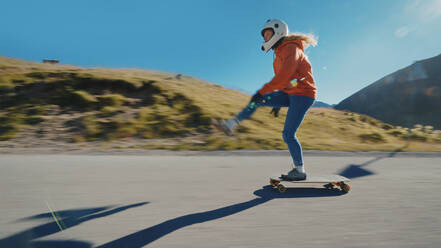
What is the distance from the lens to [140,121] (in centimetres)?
992

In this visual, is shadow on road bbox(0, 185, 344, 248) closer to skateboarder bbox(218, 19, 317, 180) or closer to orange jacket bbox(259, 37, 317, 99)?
skateboarder bbox(218, 19, 317, 180)

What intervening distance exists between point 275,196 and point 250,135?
6.05m

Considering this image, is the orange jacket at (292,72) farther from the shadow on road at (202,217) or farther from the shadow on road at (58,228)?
the shadow on road at (58,228)

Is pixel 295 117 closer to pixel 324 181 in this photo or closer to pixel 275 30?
pixel 324 181

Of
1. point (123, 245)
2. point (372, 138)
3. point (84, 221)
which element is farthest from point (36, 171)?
point (372, 138)

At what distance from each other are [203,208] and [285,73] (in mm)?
1716

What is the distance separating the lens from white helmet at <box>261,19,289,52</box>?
10.3ft

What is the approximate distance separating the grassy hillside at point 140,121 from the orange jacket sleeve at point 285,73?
4.34 metres

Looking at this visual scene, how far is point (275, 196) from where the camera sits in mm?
2928

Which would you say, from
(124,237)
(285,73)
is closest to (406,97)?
(285,73)

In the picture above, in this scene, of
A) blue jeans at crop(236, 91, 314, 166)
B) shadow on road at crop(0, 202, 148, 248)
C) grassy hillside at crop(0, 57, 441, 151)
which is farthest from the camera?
grassy hillside at crop(0, 57, 441, 151)

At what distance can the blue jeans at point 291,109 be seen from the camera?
3.10 m

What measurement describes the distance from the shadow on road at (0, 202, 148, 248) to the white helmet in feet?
7.59


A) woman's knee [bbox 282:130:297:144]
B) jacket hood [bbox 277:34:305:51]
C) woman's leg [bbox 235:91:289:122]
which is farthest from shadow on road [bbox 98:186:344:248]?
jacket hood [bbox 277:34:305:51]
